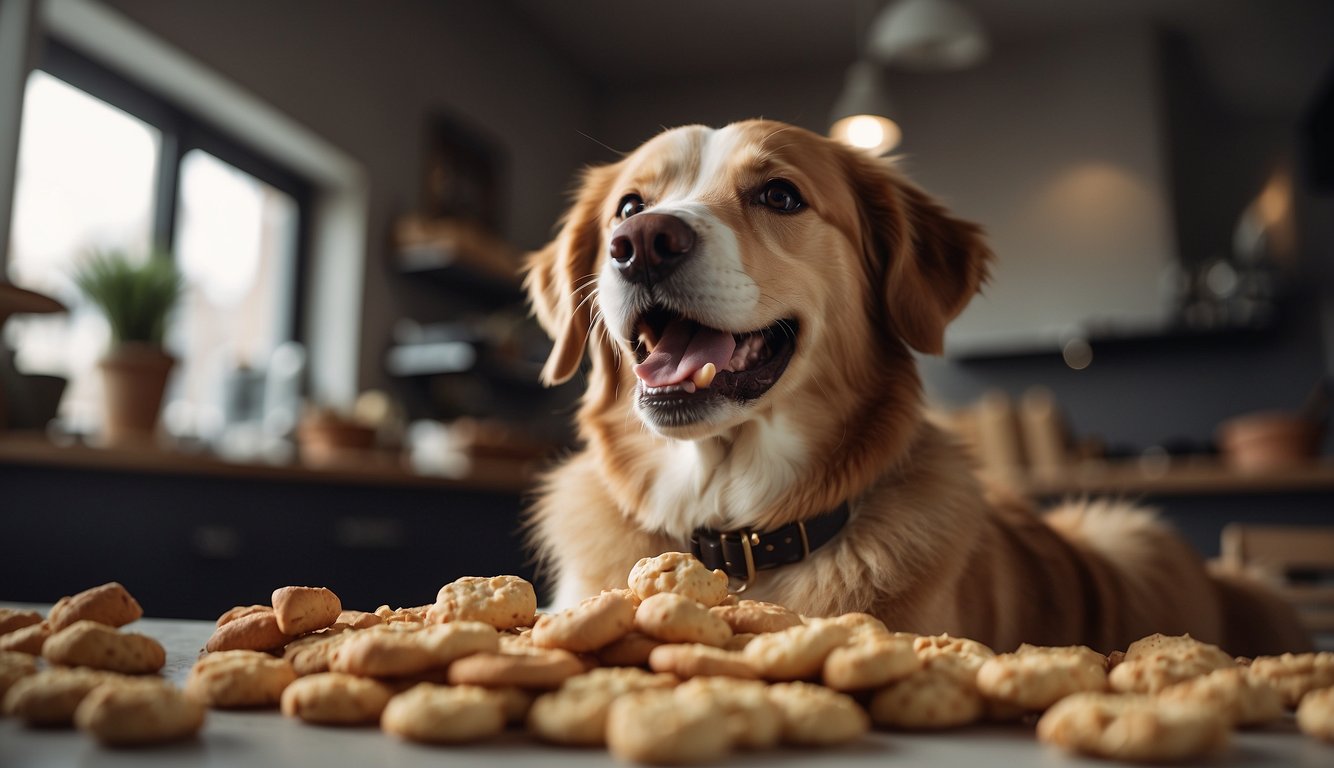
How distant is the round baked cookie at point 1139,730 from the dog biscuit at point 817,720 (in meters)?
0.10

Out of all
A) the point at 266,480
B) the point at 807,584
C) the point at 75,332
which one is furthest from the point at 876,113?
the point at 807,584

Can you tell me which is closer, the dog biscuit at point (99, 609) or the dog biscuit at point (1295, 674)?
the dog biscuit at point (1295, 674)

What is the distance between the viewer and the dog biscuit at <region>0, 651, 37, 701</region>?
1.89 ft

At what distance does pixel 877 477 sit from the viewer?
1252mm

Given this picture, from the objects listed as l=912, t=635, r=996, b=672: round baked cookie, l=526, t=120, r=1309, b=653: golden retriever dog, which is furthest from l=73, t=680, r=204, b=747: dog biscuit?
l=526, t=120, r=1309, b=653: golden retriever dog

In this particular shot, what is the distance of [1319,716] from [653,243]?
786 millimetres

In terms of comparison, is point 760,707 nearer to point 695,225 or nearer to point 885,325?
point 695,225

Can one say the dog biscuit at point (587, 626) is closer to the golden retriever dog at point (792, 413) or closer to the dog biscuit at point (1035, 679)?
the dog biscuit at point (1035, 679)

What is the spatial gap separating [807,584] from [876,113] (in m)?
3.43

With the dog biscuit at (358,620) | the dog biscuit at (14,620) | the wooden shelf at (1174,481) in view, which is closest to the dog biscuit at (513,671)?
the dog biscuit at (358,620)

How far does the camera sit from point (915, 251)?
4.71 ft

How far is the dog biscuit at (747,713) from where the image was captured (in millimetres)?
510

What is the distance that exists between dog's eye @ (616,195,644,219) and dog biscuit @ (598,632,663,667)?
0.87 meters

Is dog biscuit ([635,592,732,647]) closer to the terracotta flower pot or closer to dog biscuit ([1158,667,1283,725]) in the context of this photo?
dog biscuit ([1158,667,1283,725])
